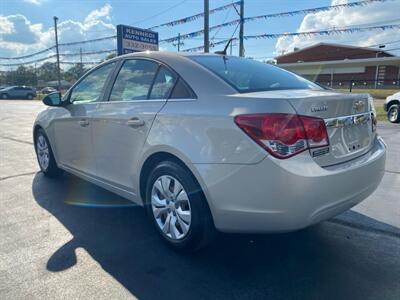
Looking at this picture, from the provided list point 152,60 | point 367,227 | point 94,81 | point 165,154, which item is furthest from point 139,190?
point 367,227

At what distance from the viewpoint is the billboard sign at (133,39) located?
1191cm

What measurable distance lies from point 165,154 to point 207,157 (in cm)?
50

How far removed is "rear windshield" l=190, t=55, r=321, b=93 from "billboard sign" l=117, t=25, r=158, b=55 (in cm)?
A: 919

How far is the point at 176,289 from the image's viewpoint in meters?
2.48

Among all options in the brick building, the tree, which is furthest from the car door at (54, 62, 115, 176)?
the tree

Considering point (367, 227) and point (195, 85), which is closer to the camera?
point (195, 85)

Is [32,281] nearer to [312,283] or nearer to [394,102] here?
[312,283]

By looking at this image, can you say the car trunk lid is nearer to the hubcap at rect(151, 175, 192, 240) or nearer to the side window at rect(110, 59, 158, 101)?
the hubcap at rect(151, 175, 192, 240)

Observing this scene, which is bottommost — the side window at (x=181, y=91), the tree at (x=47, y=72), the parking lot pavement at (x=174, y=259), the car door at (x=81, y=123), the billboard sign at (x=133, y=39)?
the parking lot pavement at (x=174, y=259)

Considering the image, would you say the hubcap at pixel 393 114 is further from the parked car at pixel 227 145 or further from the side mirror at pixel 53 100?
the side mirror at pixel 53 100

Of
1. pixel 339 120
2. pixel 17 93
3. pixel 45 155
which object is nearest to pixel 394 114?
pixel 339 120

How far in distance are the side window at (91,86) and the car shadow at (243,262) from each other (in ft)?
4.44

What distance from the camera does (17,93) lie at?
43062 mm

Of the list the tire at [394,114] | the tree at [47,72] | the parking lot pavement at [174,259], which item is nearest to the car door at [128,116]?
the parking lot pavement at [174,259]
